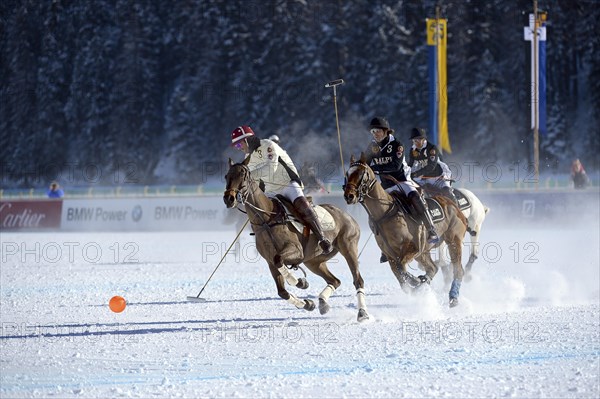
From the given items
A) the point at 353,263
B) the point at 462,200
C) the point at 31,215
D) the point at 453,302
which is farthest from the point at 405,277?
the point at 31,215

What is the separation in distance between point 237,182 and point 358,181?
176 cm

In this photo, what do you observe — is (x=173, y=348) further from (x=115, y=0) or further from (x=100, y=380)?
(x=115, y=0)

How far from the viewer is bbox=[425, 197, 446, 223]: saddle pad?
1298cm

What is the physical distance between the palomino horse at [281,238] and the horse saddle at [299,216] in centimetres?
2

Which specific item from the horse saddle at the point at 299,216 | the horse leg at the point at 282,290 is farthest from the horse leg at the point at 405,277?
the horse leg at the point at 282,290

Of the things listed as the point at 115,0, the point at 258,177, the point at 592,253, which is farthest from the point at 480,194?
the point at 115,0

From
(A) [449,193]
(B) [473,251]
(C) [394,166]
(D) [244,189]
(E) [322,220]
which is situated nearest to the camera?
(D) [244,189]

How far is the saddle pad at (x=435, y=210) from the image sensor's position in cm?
1298

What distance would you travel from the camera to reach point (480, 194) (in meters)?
30.9

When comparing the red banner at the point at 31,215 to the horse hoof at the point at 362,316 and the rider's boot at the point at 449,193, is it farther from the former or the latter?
the horse hoof at the point at 362,316

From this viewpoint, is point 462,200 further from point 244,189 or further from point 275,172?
point 244,189

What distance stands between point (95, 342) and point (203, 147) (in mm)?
52459

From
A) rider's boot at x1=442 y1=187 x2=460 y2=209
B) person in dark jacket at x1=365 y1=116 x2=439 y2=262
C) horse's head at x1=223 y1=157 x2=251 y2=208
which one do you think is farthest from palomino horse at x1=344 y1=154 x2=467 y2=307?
rider's boot at x1=442 y1=187 x2=460 y2=209

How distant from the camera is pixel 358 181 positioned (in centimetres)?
1148
